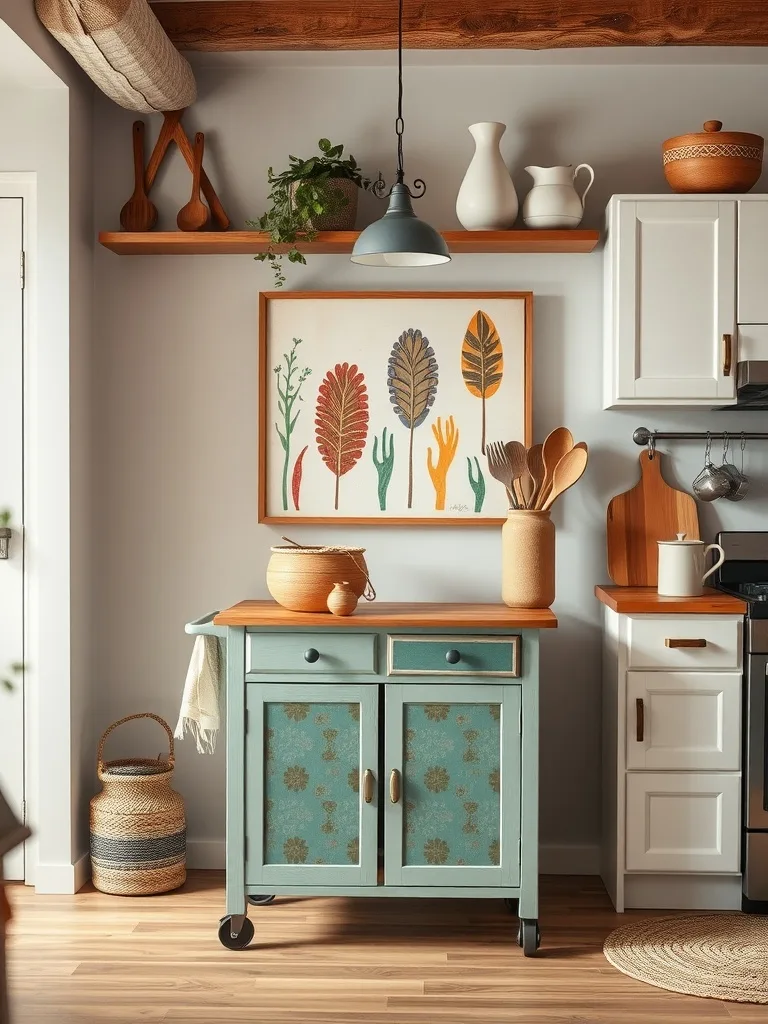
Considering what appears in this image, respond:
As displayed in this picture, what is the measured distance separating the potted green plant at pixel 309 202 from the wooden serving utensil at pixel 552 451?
3.11ft

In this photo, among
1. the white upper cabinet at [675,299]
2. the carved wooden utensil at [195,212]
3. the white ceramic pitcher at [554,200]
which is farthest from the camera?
the carved wooden utensil at [195,212]

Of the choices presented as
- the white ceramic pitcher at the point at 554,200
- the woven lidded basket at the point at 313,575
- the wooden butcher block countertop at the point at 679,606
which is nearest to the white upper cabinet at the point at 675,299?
the white ceramic pitcher at the point at 554,200

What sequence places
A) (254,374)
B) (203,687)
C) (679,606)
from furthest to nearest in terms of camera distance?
(254,374), (203,687), (679,606)

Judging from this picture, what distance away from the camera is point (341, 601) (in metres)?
2.84

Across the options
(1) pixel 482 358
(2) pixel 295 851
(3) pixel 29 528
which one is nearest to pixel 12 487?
(3) pixel 29 528

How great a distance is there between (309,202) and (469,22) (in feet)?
2.47

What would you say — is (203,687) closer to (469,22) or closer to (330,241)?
(330,241)

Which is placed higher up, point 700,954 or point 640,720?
point 640,720

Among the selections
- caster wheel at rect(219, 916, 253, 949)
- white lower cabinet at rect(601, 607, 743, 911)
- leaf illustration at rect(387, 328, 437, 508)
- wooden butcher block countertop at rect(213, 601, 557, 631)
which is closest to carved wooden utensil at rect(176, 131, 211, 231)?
leaf illustration at rect(387, 328, 437, 508)

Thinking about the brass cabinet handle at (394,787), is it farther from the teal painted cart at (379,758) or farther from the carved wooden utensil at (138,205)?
the carved wooden utensil at (138,205)

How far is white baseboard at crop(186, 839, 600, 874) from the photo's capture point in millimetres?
3441

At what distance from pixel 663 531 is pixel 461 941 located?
1444 millimetres

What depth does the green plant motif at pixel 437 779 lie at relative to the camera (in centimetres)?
284

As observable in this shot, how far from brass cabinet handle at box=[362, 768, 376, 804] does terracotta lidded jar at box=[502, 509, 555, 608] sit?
682 millimetres
